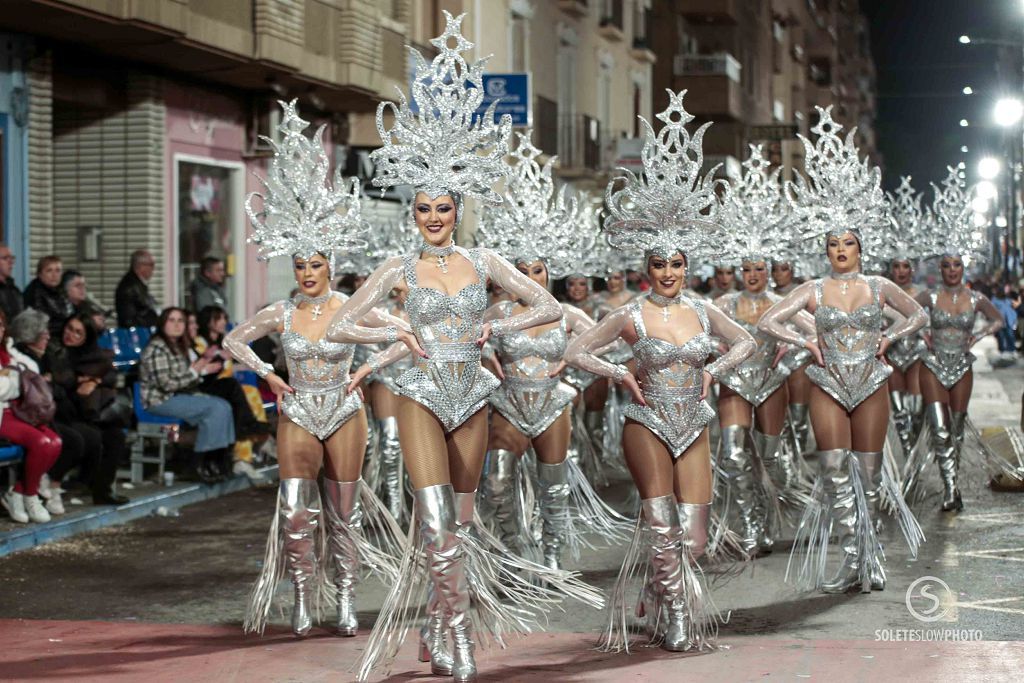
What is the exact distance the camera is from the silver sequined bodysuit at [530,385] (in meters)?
10.5

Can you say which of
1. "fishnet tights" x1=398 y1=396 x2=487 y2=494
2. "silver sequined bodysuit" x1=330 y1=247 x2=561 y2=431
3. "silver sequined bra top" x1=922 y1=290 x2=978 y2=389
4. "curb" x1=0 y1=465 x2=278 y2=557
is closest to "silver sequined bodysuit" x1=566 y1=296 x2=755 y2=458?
"silver sequined bodysuit" x1=330 y1=247 x2=561 y2=431

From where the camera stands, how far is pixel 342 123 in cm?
2538

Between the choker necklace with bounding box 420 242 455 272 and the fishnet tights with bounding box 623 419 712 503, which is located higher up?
the choker necklace with bounding box 420 242 455 272

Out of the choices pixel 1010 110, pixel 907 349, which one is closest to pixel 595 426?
pixel 907 349

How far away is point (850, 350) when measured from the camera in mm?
10414

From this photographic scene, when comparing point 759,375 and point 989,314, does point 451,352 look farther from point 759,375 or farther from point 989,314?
point 989,314

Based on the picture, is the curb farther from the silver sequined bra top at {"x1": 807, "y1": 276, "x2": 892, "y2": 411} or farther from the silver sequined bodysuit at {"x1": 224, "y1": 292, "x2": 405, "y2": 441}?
the silver sequined bra top at {"x1": 807, "y1": 276, "x2": 892, "y2": 411}

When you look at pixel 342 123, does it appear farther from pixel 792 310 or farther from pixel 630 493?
pixel 792 310

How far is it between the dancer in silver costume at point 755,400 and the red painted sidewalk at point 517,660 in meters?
2.51

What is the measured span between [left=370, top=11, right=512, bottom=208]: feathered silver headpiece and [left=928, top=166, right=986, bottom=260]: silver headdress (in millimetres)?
6998

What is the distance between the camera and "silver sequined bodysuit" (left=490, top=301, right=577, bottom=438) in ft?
34.4

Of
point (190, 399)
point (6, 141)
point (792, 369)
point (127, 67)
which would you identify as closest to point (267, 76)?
point (127, 67)

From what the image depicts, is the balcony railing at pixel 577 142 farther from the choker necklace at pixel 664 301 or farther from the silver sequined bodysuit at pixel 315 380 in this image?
the choker necklace at pixel 664 301

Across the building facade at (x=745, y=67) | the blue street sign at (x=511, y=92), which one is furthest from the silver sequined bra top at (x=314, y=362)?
the building facade at (x=745, y=67)
